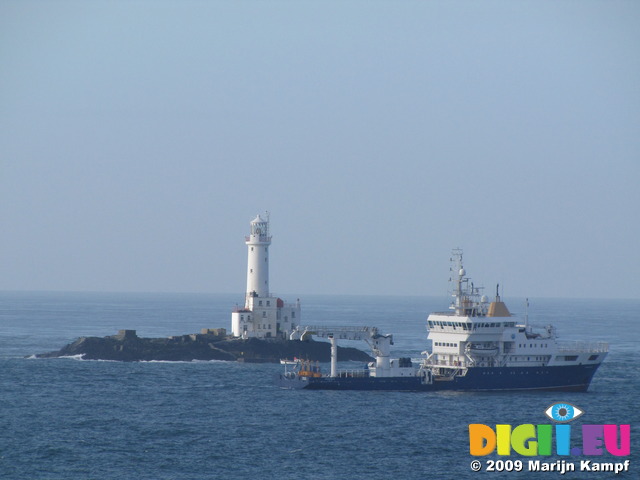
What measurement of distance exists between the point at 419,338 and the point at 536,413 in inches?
2562

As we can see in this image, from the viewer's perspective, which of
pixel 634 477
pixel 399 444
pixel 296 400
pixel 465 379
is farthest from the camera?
pixel 465 379

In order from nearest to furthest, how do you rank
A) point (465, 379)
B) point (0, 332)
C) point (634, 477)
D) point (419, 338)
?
1. point (634, 477)
2. point (465, 379)
3. point (419, 338)
4. point (0, 332)

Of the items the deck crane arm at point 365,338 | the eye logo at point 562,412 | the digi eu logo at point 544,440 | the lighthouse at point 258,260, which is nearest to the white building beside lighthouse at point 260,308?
the lighthouse at point 258,260

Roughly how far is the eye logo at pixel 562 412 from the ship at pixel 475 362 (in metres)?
6.46

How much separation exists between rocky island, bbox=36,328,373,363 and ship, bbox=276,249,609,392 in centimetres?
2336

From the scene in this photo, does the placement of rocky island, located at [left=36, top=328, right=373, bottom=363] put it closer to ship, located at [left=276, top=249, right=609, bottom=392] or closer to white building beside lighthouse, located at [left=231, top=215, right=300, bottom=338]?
white building beside lighthouse, located at [left=231, top=215, right=300, bottom=338]

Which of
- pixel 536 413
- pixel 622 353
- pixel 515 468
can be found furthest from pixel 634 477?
pixel 622 353

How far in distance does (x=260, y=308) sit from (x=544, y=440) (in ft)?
179

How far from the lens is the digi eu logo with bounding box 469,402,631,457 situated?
54125 mm

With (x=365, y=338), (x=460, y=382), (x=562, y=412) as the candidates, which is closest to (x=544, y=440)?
(x=562, y=412)

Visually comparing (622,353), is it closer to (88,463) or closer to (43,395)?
(43,395)

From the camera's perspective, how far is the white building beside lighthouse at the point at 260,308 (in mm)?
106688

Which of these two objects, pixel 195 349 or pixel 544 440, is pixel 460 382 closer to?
pixel 544 440

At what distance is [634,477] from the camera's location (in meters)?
48.9
